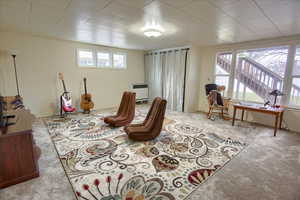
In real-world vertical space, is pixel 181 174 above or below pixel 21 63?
below

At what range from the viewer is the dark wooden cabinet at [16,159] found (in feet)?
5.65

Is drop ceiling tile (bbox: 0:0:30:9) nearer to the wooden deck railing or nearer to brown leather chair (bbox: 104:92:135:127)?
brown leather chair (bbox: 104:92:135:127)

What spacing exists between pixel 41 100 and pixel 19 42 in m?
1.64

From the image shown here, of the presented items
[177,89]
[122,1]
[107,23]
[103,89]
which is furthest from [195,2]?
[103,89]

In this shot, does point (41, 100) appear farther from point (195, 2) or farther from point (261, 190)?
point (261, 190)

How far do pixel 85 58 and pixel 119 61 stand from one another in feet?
4.41

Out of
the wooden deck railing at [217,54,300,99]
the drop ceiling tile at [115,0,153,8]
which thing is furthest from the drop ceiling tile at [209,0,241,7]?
the wooden deck railing at [217,54,300,99]

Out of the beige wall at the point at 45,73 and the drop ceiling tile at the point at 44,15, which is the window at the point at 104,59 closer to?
the beige wall at the point at 45,73

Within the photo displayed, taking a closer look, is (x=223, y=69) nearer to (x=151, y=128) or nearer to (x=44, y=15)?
(x=151, y=128)

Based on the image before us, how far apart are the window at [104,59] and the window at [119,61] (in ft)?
0.82

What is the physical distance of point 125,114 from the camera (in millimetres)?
3932

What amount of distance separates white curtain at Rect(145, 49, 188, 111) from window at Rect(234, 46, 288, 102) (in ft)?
5.83

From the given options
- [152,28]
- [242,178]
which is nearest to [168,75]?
[152,28]

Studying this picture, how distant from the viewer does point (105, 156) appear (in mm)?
2430
